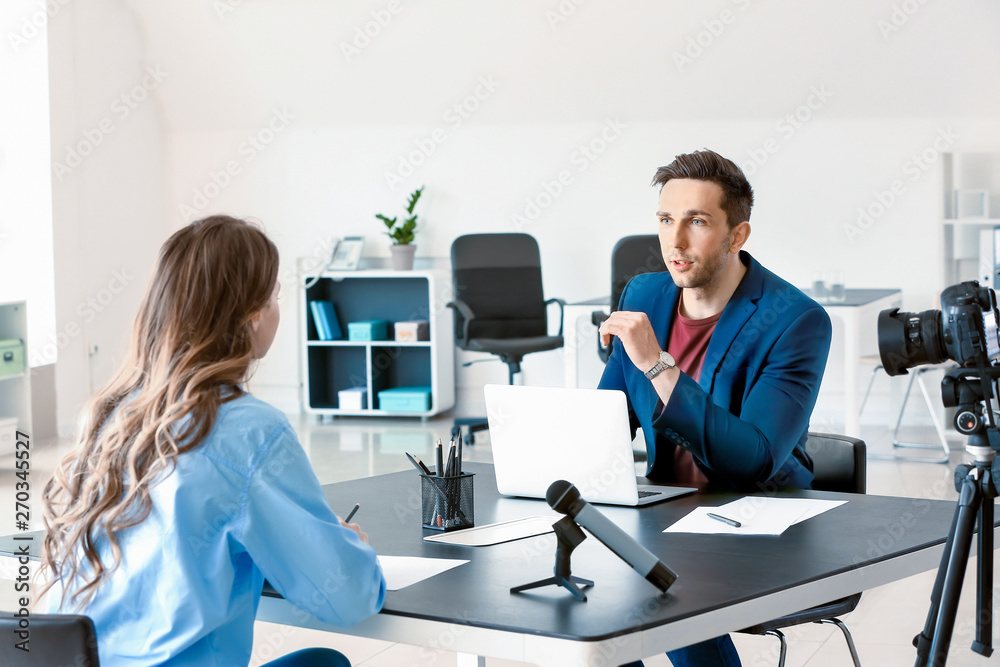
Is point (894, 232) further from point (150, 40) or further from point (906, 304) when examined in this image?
point (150, 40)

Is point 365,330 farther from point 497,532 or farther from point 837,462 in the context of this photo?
point 497,532

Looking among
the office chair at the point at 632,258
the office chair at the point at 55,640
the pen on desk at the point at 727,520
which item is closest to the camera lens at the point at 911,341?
the pen on desk at the point at 727,520

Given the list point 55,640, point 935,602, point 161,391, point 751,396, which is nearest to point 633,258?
point 751,396

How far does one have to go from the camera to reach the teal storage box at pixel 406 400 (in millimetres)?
6984

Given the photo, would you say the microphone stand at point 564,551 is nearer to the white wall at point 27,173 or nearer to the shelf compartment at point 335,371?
the white wall at point 27,173

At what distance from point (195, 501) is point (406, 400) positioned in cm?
575

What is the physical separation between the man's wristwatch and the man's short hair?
43cm

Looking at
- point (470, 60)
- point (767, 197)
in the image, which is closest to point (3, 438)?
point (470, 60)

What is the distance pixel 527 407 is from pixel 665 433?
27cm

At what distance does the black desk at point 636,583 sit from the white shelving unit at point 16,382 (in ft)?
15.0

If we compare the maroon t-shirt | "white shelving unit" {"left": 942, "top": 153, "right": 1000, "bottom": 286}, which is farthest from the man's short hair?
"white shelving unit" {"left": 942, "top": 153, "right": 1000, "bottom": 286}

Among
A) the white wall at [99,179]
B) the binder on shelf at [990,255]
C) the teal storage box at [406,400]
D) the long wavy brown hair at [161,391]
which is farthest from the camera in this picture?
the teal storage box at [406,400]

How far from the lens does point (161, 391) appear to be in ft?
4.37

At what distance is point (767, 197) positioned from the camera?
668 centimetres
